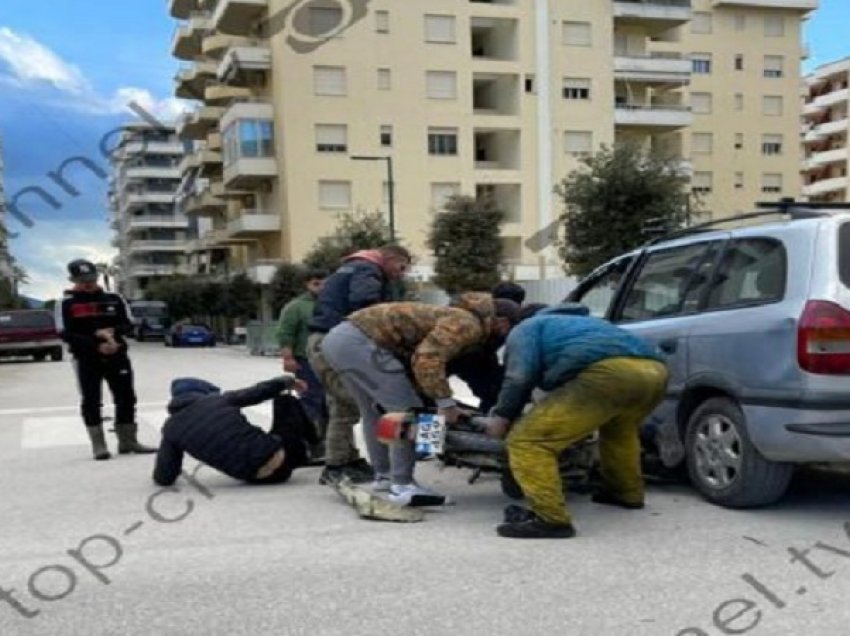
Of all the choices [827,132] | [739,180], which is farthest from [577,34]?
[827,132]

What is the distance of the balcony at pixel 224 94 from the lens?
57.1 metres

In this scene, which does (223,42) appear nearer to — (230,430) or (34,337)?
(34,337)

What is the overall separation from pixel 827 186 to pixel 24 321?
69282 mm

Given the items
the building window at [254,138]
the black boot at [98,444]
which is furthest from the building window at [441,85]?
the black boot at [98,444]

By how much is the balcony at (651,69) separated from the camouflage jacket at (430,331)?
5349 centimetres

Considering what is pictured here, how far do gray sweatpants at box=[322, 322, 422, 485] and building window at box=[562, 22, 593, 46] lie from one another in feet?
170

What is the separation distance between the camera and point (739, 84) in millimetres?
65188

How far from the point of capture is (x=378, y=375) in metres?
6.38

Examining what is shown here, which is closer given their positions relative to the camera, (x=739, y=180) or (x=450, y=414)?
(x=450, y=414)

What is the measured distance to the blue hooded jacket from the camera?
569 centimetres

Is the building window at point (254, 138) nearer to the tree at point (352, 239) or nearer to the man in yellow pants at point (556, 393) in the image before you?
the tree at point (352, 239)

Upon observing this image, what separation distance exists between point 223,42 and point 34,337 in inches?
1259

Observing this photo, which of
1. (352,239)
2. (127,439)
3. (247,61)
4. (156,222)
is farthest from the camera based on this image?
(156,222)

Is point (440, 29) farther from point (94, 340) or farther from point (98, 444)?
point (98, 444)
